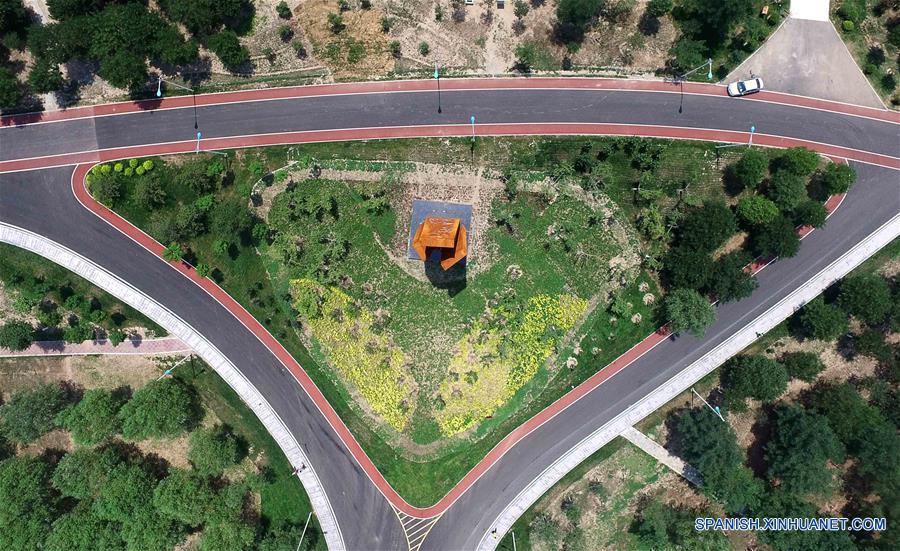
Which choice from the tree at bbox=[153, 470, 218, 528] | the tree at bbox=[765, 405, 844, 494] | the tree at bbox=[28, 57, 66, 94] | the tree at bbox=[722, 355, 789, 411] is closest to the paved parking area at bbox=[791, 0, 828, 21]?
the tree at bbox=[722, 355, 789, 411]

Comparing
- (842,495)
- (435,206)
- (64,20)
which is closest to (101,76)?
(64,20)

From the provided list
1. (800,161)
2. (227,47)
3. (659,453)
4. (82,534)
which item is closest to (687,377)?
(659,453)

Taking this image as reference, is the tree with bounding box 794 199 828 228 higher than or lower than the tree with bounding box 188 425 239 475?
higher

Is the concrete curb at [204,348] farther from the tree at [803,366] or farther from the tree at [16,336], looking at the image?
the tree at [803,366]

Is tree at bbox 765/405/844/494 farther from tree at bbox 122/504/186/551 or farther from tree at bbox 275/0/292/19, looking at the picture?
tree at bbox 275/0/292/19

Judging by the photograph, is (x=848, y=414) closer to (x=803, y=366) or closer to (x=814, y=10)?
(x=803, y=366)

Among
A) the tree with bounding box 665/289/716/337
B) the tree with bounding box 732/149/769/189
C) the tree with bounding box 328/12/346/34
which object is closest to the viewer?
the tree with bounding box 732/149/769/189
